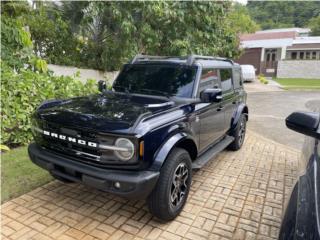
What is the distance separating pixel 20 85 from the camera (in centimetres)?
494

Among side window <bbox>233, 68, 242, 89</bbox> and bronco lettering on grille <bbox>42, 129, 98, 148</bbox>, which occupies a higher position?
side window <bbox>233, 68, 242, 89</bbox>

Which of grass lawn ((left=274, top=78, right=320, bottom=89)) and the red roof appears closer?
grass lawn ((left=274, top=78, right=320, bottom=89))

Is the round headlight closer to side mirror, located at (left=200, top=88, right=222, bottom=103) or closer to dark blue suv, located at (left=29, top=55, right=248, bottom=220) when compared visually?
dark blue suv, located at (left=29, top=55, right=248, bottom=220)

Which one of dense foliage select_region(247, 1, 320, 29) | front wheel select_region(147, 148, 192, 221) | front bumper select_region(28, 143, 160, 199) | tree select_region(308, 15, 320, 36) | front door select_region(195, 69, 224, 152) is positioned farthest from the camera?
dense foliage select_region(247, 1, 320, 29)

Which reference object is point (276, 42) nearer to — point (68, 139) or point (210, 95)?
point (210, 95)

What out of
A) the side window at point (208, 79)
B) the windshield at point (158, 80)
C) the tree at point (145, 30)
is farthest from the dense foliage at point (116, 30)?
the side window at point (208, 79)

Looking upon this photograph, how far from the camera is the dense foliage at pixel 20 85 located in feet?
15.8

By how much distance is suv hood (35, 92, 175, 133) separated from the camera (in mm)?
2703

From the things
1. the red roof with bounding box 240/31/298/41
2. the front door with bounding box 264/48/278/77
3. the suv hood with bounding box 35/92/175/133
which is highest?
the red roof with bounding box 240/31/298/41

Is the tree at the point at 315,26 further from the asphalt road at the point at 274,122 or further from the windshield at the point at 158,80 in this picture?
the windshield at the point at 158,80

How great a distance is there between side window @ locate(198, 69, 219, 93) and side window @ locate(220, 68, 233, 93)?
0.32 metres

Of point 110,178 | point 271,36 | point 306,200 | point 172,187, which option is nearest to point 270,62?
point 271,36

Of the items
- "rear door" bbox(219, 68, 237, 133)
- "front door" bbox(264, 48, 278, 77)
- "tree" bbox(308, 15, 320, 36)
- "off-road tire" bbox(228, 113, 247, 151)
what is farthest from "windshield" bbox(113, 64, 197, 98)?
"tree" bbox(308, 15, 320, 36)

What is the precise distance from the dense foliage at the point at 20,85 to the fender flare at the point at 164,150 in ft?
10.8
